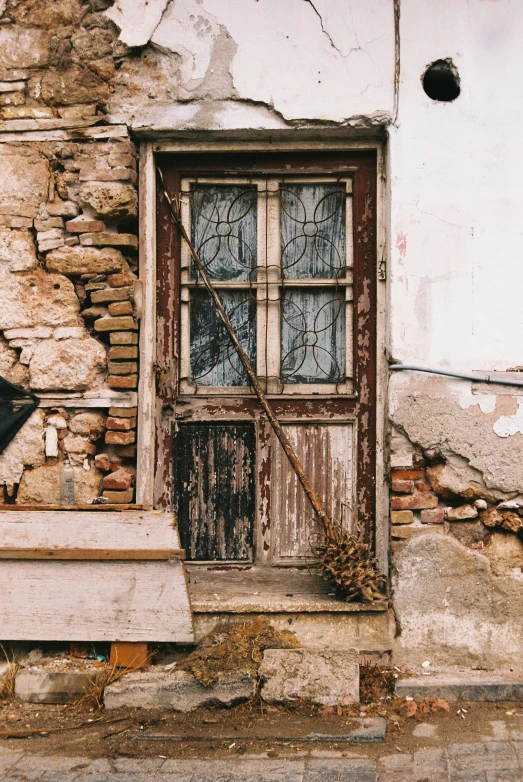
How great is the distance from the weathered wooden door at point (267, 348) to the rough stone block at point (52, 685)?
84cm

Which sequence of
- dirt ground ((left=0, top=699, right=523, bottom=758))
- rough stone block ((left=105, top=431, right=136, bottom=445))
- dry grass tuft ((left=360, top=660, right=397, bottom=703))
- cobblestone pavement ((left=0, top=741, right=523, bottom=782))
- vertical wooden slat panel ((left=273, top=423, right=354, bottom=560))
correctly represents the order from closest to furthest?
cobblestone pavement ((left=0, top=741, right=523, bottom=782)) < dirt ground ((left=0, top=699, right=523, bottom=758)) < dry grass tuft ((left=360, top=660, right=397, bottom=703)) < rough stone block ((left=105, top=431, right=136, bottom=445)) < vertical wooden slat panel ((left=273, top=423, right=354, bottom=560))

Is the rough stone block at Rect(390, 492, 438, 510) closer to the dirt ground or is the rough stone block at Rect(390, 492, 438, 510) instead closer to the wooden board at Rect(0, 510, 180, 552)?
the dirt ground

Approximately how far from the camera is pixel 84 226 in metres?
4.27

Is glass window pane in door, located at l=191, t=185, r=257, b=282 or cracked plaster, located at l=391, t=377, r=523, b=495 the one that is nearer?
cracked plaster, located at l=391, t=377, r=523, b=495

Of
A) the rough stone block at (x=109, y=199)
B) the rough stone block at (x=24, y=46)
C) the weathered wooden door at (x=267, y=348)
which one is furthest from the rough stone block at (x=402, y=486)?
the rough stone block at (x=24, y=46)

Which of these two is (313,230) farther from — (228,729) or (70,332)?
(228,729)

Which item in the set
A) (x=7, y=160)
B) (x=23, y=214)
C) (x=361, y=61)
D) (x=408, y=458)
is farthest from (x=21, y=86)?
(x=408, y=458)

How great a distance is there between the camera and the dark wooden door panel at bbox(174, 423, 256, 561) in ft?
14.3

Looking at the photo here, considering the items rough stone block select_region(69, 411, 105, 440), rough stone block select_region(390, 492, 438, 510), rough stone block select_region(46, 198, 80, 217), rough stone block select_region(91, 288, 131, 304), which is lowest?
rough stone block select_region(390, 492, 438, 510)

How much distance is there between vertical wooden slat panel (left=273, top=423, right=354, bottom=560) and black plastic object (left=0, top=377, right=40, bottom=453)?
1288 millimetres

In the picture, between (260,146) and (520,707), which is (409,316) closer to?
(260,146)

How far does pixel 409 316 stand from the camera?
13.6ft

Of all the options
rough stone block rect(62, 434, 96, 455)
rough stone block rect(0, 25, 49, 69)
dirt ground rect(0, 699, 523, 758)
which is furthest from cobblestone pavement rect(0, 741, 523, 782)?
rough stone block rect(0, 25, 49, 69)

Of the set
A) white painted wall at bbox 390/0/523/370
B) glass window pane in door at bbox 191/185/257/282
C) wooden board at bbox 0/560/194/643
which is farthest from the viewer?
glass window pane in door at bbox 191/185/257/282
